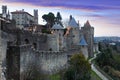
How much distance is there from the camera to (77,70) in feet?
108

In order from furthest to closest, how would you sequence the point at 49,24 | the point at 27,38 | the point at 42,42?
the point at 49,24, the point at 42,42, the point at 27,38

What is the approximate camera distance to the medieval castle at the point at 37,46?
24266 mm

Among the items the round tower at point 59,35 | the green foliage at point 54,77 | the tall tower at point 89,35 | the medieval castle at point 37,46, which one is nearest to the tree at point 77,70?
the green foliage at point 54,77

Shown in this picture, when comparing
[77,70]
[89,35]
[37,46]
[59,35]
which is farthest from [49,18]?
[77,70]

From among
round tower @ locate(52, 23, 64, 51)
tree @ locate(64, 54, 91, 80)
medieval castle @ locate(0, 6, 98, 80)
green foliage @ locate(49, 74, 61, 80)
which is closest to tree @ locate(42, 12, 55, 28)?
medieval castle @ locate(0, 6, 98, 80)

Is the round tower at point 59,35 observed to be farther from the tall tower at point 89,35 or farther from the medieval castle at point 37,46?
the tall tower at point 89,35

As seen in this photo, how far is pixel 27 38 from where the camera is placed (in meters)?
38.9

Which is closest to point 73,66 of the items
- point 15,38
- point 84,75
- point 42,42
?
point 84,75

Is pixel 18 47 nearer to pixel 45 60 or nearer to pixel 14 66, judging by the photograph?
pixel 14 66

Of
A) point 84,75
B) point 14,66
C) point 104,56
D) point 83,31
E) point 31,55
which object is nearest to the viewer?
point 14,66

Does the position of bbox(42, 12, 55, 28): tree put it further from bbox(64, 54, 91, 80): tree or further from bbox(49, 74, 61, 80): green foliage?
bbox(49, 74, 61, 80): green foliage

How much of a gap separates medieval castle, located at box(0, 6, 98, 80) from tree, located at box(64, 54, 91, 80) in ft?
4.34

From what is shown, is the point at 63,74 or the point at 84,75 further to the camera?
the point at 84,75

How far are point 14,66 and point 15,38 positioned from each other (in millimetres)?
9807
